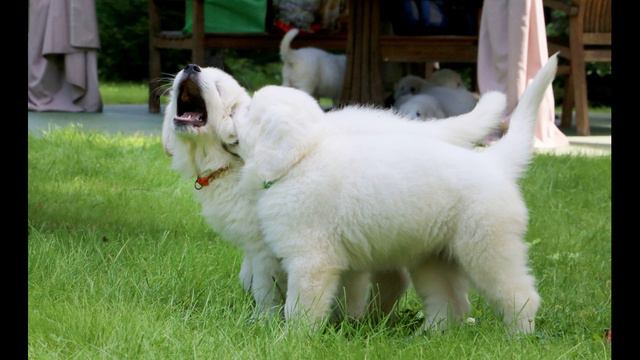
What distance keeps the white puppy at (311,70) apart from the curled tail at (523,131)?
5.30 metres

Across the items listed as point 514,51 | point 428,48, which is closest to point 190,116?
point 514,51

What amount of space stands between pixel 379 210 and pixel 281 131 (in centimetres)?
Result: 38

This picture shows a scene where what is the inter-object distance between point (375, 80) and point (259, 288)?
4765 millimetres

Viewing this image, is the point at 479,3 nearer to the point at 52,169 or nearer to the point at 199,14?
the point at 199,14

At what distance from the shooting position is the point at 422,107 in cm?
752

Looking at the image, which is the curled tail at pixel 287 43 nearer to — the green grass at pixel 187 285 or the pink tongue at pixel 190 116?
the green grass at pixel 187 285

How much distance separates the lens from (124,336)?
2547 mm

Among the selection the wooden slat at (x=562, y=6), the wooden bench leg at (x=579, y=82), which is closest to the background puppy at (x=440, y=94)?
the wooden bench leg at (x=579, y=82)

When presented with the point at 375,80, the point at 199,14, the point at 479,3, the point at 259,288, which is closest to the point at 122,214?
the point at 259,288

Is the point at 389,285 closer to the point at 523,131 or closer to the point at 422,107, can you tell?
the point at 523,131

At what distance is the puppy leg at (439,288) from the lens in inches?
119

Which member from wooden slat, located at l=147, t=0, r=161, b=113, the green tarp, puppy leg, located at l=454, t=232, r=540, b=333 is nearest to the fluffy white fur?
puppy leg, located at l=454, t=232, r=540, b=333

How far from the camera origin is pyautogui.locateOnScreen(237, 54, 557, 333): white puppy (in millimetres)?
2793

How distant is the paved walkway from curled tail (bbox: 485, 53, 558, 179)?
4131mm
